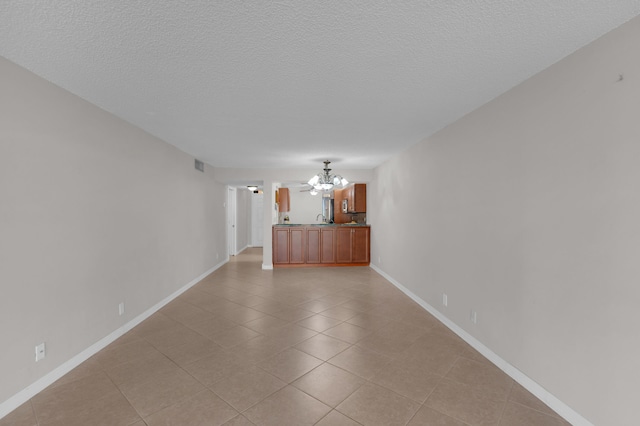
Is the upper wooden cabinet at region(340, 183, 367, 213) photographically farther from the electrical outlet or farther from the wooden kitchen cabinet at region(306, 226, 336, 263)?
the electrical outlet

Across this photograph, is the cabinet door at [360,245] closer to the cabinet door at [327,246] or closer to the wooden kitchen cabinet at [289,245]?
the cabinet door at [327,246]

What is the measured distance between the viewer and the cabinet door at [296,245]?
7.28 m

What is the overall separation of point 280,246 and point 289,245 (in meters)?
0.23

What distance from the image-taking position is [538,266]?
84.3 inches

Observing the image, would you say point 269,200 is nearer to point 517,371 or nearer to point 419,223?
point 419,223

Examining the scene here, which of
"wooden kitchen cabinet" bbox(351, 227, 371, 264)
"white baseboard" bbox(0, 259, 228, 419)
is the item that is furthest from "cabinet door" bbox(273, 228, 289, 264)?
"white baseboard" bbox(0, 259, 228, 419)

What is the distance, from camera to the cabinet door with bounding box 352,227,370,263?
7.31 m

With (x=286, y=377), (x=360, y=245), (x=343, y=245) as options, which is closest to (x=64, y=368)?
(x=286, y=377)

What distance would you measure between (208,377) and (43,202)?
1.94m

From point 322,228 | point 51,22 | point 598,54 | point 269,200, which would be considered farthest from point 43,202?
point 322,228

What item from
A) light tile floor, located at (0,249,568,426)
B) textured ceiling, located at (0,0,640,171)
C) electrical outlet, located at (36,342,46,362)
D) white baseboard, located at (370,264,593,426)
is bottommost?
light tile floor, located at (0,249,568,426)

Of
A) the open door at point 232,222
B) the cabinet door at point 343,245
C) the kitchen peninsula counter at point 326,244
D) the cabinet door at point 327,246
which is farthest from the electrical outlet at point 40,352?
the open door at point 232,222

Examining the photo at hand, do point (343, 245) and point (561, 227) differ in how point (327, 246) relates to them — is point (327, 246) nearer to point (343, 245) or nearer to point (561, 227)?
point (343, 245)

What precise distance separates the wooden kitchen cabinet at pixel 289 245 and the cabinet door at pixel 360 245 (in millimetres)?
1328
